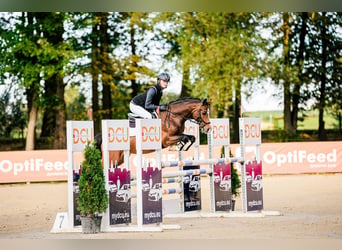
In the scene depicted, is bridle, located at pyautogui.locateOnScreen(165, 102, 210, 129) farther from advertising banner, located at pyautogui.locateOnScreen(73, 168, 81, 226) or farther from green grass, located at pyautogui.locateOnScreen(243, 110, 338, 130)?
green grass, located at pyautogui.locateOnScreen(243, 110, 338, 130)

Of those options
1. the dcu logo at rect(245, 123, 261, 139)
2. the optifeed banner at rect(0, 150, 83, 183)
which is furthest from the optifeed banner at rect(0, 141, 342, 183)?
the dcu logo at rect(245, 123, 261, 139)

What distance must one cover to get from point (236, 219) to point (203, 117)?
122 centimetres

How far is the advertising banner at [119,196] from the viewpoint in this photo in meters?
7.75

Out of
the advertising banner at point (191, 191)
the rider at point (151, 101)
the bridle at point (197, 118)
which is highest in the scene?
the rider at point (151, 101)

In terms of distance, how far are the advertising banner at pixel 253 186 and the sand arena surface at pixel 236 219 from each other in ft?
0.86

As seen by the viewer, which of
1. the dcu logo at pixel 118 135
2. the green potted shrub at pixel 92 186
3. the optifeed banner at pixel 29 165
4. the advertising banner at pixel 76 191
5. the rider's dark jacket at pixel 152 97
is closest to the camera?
the green potted shrub at pixel 92 186

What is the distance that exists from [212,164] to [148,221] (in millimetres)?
1380

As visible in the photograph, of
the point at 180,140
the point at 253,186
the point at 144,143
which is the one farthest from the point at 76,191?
the point at 253,186

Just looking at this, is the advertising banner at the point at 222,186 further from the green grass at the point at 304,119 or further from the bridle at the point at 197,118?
the green grass at the point at 304,119

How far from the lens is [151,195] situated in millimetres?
7840

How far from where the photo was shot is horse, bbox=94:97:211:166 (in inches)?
365

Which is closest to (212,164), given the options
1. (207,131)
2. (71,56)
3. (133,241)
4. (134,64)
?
(207,131)

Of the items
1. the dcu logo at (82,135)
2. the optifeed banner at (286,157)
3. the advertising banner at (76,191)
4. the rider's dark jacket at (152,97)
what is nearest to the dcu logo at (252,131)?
the rider's dark jacket at (152,97)

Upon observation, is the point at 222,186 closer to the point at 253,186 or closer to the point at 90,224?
the point at 253,186
